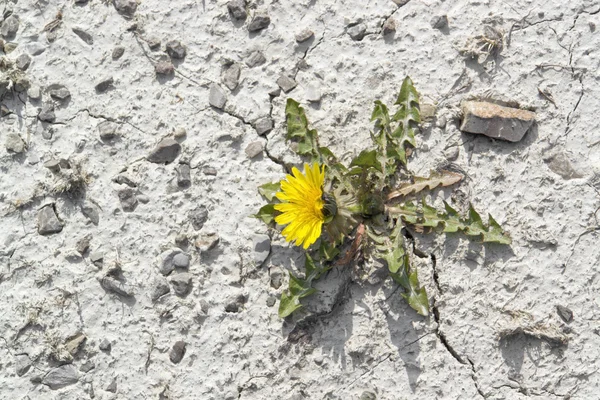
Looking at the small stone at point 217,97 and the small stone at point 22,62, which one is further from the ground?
the small stone at point 217,97

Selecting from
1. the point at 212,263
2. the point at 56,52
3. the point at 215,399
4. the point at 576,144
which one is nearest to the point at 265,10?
the point at 56,52

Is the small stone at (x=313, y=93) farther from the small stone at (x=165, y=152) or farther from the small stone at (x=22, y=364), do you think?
the small stone at (x=22, y=364)

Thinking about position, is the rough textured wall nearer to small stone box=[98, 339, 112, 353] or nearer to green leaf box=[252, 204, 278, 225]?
small stone box=[98, 339, 112, 353]

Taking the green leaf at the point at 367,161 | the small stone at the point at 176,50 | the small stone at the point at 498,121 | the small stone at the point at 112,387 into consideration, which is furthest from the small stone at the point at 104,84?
the small stone at the point at 498,121

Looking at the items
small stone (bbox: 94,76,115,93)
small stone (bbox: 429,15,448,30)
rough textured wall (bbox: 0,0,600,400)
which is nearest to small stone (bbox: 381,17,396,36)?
rough textured wall (bbox: 0,0,600,400)

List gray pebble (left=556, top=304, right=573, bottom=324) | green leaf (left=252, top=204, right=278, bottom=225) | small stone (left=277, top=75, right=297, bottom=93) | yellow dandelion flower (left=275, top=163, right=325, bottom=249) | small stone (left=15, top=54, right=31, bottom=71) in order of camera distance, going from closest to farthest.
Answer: yellow dandelion flower (left=275, top=163, right=325, bottom=249), gray pebble (left=556, top=304, right=573, bottom=324), green leaf (left=252, top=204, right=278, bottom=225), small stone (left=277, top=75, right=297, bottom=93), small stone (left=15, top=54, right=31, bottom=71)

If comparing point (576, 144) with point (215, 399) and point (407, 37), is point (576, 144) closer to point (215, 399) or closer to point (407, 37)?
point (407, 37)
